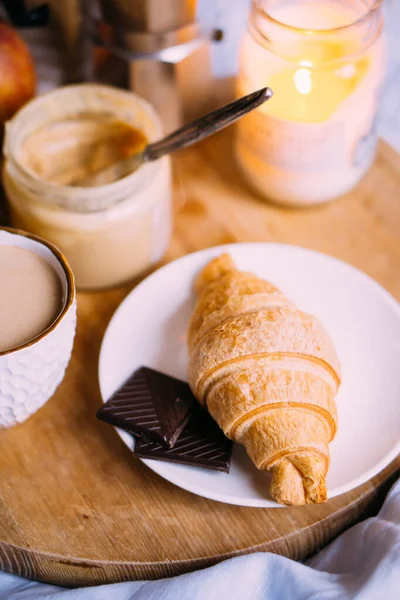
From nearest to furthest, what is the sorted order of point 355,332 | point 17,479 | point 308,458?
point 308,458, point 17,479, point 355,332

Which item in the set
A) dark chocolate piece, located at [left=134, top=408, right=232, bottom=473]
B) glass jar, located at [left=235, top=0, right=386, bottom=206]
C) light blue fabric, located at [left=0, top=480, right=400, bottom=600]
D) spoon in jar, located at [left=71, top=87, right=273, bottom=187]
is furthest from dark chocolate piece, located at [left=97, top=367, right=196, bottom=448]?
glass jar, located at [left=235, top=0, right=386, bottom=206]

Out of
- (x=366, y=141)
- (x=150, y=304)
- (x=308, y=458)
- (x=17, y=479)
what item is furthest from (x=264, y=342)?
(x=366, y=141)

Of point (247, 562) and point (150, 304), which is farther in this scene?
point (150, 304)

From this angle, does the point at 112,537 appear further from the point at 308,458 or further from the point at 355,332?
the point at 355,332

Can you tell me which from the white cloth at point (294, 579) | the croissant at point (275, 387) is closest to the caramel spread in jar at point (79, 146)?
the croissant at point (275, 387)

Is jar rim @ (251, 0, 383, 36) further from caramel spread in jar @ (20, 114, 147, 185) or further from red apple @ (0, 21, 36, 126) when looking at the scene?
red apple @ (0, 21, 36, 126)

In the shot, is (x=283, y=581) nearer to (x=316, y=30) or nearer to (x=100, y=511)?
(x=100, y=511)
